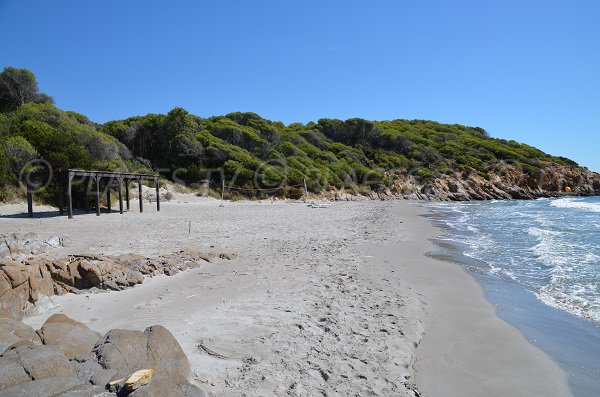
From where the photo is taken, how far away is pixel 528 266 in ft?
28.9

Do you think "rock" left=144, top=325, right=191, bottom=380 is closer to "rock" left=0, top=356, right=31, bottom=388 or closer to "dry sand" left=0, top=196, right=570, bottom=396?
"dry sand" left=0, top=196, right=570, bottom=396

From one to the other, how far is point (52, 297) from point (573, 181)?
221ft

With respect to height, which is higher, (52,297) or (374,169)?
(374,169)

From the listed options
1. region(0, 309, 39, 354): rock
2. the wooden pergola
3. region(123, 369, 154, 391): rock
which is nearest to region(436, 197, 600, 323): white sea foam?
region(123, 369, 154, 391): rock

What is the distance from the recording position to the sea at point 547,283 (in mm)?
4341

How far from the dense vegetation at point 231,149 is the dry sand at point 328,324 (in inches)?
535

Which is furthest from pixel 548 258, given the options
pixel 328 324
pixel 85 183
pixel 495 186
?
pixel 495 186

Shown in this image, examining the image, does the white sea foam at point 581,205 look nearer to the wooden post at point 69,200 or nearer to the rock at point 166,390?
the wooden post at point 69,200

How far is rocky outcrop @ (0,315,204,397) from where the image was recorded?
8.09ft

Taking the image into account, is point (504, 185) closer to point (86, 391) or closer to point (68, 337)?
point (68, 337)

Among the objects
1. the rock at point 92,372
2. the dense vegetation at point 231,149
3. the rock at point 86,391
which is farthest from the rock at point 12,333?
the dense vegetation at point 231,149

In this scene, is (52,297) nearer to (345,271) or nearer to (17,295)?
(17,295)

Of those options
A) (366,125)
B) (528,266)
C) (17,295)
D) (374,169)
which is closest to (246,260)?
(17,295)

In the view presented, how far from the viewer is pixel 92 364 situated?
2850 millimetres
